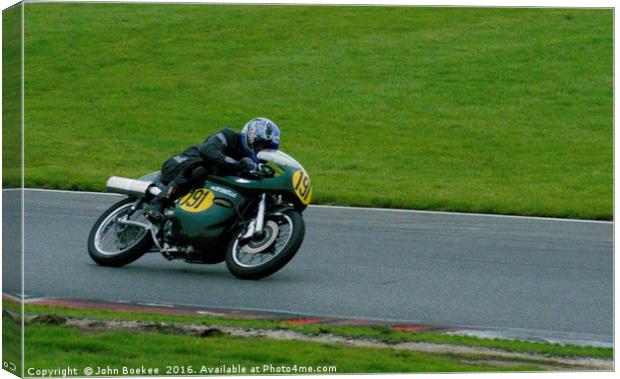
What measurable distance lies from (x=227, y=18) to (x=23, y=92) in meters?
1.98

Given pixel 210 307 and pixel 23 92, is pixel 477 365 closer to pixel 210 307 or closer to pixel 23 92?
pixel 210 307

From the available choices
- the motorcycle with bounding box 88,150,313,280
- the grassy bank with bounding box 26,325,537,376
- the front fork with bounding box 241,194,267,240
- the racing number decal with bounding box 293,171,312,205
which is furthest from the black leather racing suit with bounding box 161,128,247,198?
the grassy bank with bounding box 26,325,537,376

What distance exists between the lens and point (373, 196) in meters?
18.2

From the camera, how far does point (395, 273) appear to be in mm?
17266

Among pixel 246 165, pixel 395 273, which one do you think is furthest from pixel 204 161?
pixel 395 273

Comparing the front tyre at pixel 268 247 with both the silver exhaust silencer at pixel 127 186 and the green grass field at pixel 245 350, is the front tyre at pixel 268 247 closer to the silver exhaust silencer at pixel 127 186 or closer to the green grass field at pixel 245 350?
the silver exhaust silencer at pixel 127 186

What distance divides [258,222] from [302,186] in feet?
1.59

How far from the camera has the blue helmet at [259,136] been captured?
15883mm

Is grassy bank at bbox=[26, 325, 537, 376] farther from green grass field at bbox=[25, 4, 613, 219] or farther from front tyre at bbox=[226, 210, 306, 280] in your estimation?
front tyre at bbox=[226, 210, 306, 280]

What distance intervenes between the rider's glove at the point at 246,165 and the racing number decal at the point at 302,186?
0.39 meters

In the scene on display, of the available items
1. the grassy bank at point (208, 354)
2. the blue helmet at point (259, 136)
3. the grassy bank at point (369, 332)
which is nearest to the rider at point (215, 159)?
the blue helmet at point (259, 136)

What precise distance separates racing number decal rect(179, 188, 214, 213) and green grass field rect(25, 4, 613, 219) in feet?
1.61

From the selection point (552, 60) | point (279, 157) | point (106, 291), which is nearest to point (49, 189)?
point (106, 291)

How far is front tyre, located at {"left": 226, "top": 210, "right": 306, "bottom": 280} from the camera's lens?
638 inches
